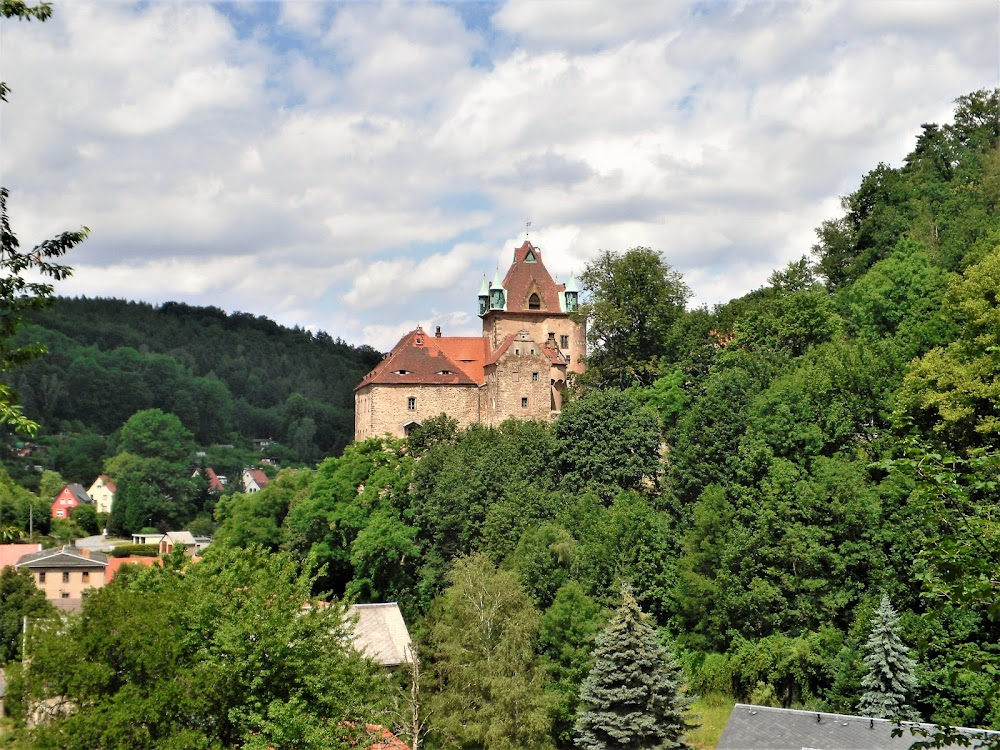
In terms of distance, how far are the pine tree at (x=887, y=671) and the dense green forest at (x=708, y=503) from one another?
9 centimetres

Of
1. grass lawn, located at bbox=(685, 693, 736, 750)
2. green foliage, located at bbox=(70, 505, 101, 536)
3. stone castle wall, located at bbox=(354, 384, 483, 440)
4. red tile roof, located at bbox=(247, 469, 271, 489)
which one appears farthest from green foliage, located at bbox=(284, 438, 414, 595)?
red tile roof, located at bbox=(247, 469, 271, 489)

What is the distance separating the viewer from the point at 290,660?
67.4 ft

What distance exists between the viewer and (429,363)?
5831cm

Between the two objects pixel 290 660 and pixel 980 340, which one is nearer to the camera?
pixel 290 660

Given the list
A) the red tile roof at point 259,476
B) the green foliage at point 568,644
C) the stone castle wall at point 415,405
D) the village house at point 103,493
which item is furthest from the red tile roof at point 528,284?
the red tile roof at point 259,476

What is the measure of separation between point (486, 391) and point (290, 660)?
124ft

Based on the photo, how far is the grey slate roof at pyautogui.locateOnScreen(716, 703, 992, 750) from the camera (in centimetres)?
2638

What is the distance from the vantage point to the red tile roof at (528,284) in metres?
61.8

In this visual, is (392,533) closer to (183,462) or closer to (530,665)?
(530,665)

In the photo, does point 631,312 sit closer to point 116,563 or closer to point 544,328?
point 544,328

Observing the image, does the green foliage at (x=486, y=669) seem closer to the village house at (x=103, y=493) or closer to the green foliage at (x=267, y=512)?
the green foliage at (x=267, y=512)

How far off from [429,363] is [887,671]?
31.8m

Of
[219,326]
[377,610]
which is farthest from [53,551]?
[219,326]

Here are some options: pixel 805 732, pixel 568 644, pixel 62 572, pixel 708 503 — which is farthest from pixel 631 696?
pixel 62 572
